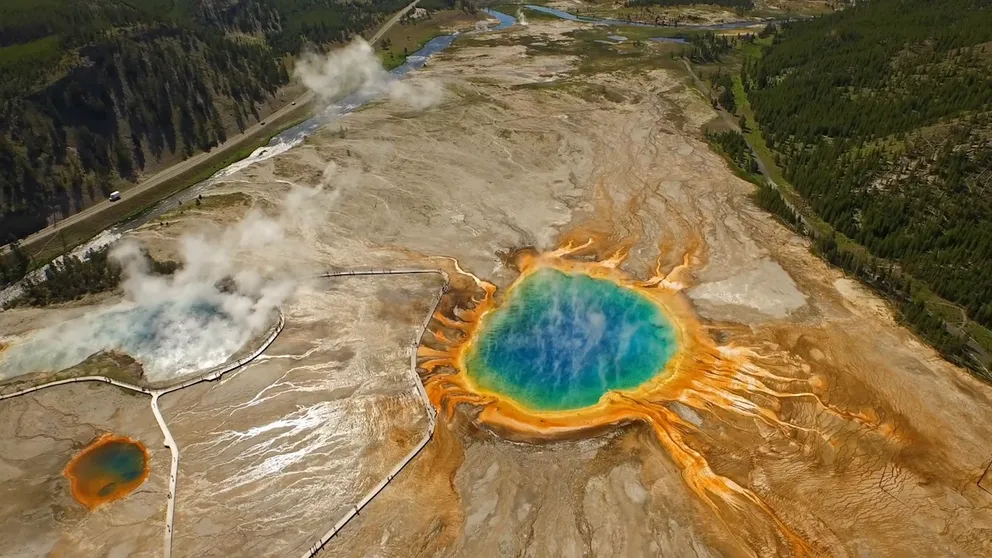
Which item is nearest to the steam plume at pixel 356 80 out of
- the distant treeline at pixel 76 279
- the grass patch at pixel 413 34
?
the grass patch at pixel 413 34

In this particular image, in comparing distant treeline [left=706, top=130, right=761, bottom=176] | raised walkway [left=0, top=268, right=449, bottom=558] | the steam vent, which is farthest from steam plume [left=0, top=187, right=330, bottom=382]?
distant treeline [left=706, top=130, right=761, bottom=176]

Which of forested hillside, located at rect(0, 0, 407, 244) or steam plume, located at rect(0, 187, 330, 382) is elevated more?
forested hillside, located at rect(0, 0, 407, 244)

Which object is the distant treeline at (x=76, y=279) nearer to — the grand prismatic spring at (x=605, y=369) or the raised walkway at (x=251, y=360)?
the raised walkway at (x=251, y=360)

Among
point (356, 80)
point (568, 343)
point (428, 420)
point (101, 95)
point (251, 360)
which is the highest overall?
point (101, 95)

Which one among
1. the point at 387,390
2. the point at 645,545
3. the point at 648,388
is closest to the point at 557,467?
the point at 645,545

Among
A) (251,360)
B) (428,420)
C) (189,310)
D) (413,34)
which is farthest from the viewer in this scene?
(413,34)

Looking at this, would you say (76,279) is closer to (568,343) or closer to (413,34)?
(568,343)

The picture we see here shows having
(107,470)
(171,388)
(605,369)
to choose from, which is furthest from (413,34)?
(107,470)

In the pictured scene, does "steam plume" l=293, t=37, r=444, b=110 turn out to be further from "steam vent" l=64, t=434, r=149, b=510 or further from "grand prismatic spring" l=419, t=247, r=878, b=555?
"steam vent" l=64, t=434, r=149, b=510
